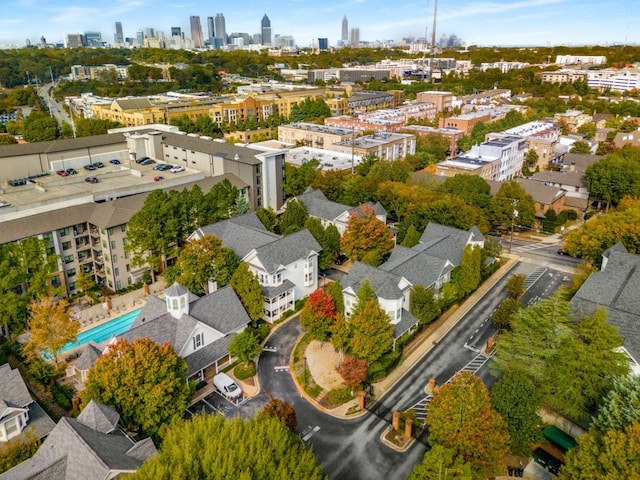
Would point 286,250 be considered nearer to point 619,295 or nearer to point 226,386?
point 226,386

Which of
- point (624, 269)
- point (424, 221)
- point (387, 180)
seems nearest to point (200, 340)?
point (424, 221)

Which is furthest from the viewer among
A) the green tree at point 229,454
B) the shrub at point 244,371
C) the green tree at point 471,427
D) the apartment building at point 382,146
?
the apartment building at point 382,146

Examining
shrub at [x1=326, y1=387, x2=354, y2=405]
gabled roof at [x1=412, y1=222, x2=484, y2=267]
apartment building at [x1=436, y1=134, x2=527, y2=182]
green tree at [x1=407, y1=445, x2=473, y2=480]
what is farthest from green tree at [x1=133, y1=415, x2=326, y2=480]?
apartment building at [x1=436, y1=134, x2=527, y2=182]

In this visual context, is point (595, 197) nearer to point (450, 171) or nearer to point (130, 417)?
Result: point (450, 171)

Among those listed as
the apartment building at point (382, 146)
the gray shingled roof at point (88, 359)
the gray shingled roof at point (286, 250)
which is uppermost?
the apartment building at point (382, 146)

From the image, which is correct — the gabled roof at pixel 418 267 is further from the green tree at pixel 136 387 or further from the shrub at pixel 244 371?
the green tree at pixel 136 387

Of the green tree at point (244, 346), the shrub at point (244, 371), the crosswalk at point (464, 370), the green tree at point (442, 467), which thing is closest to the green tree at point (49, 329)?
the green tree at point (244, 346)

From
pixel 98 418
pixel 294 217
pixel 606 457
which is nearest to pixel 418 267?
pixel 294 217
